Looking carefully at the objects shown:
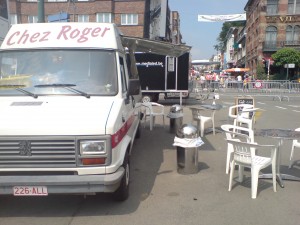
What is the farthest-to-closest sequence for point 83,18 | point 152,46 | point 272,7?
point 272,7
point 83,18
point 152,46

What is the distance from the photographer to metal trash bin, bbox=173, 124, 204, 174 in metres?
6.35

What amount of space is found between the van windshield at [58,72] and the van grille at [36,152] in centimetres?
102

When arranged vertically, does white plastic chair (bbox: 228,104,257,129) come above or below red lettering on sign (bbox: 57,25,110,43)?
below

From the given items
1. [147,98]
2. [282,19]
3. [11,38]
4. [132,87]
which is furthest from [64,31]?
[282,19]

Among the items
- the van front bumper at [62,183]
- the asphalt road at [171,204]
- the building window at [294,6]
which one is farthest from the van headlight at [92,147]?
the building window at [294,6]

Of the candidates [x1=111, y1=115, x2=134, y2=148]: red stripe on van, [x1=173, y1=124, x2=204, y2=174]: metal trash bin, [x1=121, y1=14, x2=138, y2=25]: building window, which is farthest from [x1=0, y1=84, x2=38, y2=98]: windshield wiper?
[x1=121, y1=14, x2=138, y2=25]: building window

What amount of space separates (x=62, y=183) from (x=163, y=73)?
1469cm

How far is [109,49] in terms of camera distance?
17.9 ft

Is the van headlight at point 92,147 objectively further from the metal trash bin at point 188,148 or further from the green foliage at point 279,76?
the green foliage at point 279,76

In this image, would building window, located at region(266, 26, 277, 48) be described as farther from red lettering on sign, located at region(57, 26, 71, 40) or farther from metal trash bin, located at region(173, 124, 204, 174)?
red lettering on sign, located at region(57, 26, 71, 40)

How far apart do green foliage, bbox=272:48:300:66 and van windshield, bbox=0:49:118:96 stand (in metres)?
44.4

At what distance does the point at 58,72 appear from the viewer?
5.18 meters

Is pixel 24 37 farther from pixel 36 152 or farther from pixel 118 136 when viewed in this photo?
pixel 118 136

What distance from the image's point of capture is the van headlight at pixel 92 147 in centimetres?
417
